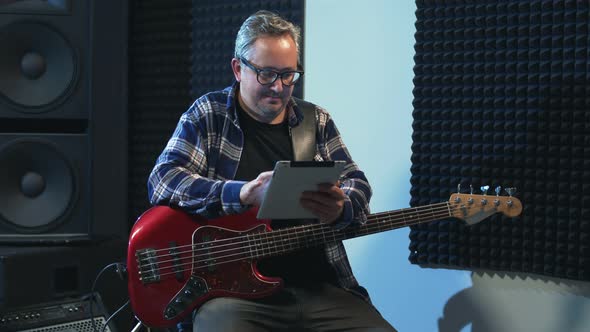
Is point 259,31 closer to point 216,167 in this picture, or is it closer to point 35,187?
point 216,167

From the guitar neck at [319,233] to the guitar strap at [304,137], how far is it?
0.27 meters

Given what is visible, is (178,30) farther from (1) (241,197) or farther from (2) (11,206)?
(1) (241,197)

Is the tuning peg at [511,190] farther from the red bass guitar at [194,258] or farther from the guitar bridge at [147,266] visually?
the guitar bridge at [147,266]

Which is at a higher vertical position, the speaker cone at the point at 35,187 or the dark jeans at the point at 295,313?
the speaker cone at the point at 35,187

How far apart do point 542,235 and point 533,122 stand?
39 centimetres

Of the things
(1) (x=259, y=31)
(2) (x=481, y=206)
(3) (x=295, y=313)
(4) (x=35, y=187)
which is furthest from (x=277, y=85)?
(4) (x=35, y=187)

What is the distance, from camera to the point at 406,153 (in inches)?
119

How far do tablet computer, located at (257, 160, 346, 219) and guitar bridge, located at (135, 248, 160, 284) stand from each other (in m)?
0.34

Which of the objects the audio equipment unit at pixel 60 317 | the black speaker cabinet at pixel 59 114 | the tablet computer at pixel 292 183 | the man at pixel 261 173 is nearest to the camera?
the tablet computer at pixel 292 183

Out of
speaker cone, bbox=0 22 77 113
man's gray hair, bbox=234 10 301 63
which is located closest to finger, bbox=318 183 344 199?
man's gray hair, bbox=234 10 301 63

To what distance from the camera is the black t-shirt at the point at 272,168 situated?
2438mm

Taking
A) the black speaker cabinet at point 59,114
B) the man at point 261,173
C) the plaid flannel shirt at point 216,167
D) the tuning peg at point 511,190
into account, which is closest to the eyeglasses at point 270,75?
the man at point 261,173

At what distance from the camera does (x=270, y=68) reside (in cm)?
239

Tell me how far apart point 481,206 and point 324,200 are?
687mm
